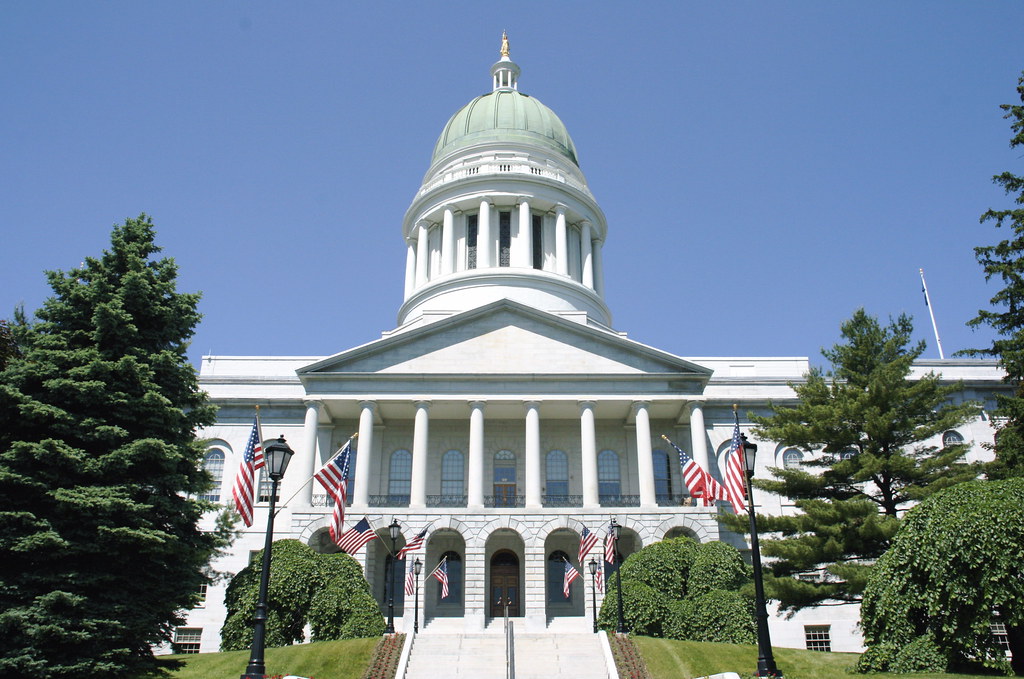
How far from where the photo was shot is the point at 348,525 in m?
31.8

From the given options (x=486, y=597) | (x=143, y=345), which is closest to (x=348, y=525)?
(x=486, y=597)

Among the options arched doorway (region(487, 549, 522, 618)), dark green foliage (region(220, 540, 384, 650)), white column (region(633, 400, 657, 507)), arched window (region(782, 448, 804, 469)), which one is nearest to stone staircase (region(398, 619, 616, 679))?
dark green foliage (region(220, 540, 384, 650))

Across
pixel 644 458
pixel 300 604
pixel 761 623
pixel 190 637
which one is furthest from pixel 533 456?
pixel 761 623

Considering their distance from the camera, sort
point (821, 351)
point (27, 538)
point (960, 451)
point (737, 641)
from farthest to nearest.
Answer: point (821, 351) → point (960, 451) → point (737, 641) → point (27, 538)

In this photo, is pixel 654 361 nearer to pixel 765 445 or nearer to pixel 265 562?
pixel 765 445

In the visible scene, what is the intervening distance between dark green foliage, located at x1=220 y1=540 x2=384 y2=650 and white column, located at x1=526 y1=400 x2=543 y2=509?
9.39 meters

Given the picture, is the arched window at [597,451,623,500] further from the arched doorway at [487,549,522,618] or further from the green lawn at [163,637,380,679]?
the green lawn at [163,637,380,679]

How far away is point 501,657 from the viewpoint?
23734 millimetres

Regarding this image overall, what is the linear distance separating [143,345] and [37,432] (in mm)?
3452

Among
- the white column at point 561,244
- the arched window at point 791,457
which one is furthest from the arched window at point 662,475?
the white column at point 561,244

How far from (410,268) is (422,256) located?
6.48 ft

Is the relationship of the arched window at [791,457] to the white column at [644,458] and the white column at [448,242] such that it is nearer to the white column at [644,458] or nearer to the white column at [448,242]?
the white column at [644,458]

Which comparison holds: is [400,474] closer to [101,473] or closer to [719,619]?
[719,619]

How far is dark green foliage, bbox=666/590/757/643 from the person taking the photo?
23734 mm
